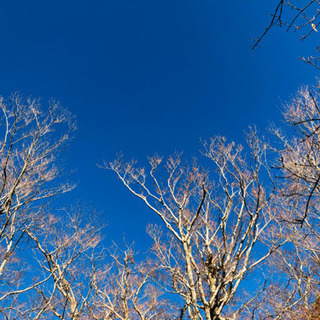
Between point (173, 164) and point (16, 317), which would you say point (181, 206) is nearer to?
point (173, 164)

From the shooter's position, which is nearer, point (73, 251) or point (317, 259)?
point (73, 251)

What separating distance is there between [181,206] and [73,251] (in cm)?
505

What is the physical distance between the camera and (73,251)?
347 inches

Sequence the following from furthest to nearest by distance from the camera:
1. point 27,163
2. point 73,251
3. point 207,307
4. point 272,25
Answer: point 73,251, point 27,163, point 207,307, point 272,25

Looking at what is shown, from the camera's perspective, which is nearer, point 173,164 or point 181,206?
point 181,206

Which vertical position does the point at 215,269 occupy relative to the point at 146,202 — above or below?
below

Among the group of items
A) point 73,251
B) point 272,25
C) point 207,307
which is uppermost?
→ point 73,251

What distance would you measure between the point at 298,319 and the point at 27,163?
39.4 feet

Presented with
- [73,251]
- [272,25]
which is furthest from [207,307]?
[73,251]

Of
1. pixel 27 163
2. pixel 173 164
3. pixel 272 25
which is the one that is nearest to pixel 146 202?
pixel 173 164

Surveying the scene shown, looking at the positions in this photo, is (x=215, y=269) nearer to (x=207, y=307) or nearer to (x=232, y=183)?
(x=207, y=307)

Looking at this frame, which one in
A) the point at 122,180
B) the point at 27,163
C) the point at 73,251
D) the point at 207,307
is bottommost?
the point at 207,307

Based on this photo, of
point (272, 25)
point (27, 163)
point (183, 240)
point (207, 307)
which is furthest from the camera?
point (27, 163)

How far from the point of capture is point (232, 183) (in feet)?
26.1
